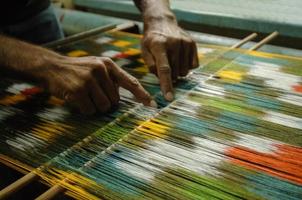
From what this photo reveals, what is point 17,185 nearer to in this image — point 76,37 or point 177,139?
point 177,139

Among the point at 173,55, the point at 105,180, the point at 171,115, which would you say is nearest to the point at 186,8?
the point at 173,55

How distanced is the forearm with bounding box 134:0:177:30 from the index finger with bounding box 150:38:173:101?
22cm

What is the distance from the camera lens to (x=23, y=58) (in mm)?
1210

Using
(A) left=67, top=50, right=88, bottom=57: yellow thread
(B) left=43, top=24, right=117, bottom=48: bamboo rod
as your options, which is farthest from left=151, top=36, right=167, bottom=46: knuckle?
(B) left=43, top=24, right=117, bottom=48: bamboo rod

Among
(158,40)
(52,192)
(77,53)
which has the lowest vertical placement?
(52,192)

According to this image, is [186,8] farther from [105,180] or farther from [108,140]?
[105,180]

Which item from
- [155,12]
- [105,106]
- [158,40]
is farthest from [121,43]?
[105,106]

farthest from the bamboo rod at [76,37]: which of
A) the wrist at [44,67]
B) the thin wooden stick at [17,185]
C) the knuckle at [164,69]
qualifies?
the thin wooden stick at [17,185]

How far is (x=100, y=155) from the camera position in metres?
0.96

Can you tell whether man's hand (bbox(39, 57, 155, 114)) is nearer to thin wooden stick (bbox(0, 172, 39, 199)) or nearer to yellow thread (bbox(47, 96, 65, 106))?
yellow thread (bbox(47, 96, 65, 106))

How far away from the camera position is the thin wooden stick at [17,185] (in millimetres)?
827

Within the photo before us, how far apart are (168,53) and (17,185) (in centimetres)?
71

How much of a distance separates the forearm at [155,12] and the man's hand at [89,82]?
1.39 ft

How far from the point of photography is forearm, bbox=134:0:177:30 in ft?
4.99
